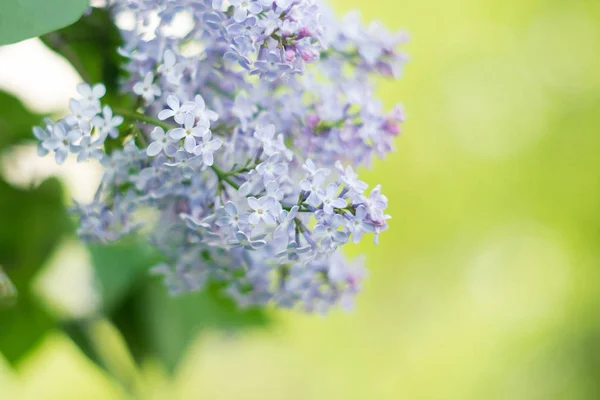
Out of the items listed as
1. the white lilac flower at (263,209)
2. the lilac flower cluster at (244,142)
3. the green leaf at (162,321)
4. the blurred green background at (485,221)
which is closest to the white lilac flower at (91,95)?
the lilac flower cluster at (244,142)

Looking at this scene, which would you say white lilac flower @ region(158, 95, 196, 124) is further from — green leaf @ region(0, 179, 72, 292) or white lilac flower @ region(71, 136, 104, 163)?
green leaf @ region(0, 179, 72, 292)

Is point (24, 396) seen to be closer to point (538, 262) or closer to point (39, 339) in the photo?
point (39, 339)

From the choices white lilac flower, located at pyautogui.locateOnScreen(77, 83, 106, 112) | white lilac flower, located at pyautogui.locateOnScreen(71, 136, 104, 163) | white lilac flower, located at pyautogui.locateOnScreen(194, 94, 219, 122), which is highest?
white lilac flower, located at pyautogui.locateOnScreen(194, 94, 219, 122)

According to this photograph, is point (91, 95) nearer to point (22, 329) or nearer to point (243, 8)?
point (243, 8)

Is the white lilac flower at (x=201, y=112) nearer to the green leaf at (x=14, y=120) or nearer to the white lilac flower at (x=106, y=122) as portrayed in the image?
the white lilac flower at (x=106, y=122)

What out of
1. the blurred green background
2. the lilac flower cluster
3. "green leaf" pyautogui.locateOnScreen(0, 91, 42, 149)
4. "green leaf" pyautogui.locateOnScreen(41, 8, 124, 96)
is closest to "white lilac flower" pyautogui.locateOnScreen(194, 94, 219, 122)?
the lilac flower cluster

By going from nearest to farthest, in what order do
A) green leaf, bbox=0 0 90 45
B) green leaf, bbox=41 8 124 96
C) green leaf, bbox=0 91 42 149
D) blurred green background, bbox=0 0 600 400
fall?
1. green leaf, bbox=0 0 90 45
2. green leaf, bbox=41 8 124 96
3. green leaf, bbox=0 91 42 149
4. blurred green background, bbox=0 0 600 400

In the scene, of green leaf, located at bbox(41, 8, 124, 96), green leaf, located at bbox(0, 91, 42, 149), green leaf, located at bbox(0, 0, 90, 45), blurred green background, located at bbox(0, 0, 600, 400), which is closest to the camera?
green leaf, located at bbox(0, 0, 90, 45)
